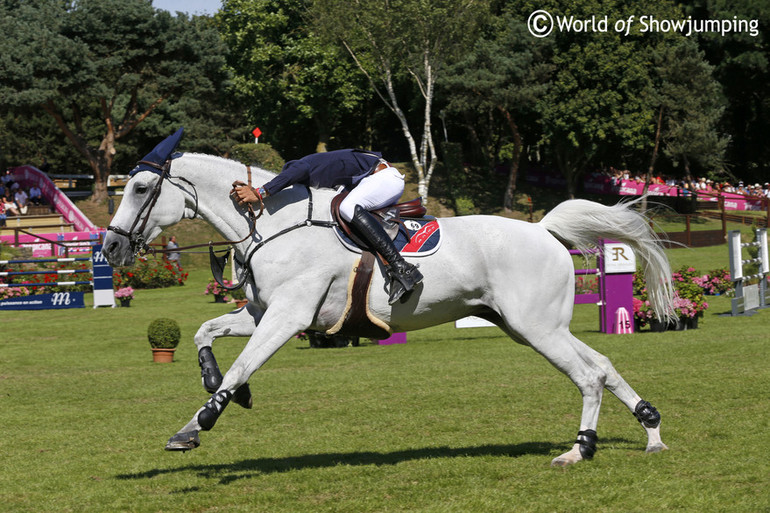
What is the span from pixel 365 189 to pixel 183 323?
1775 cm

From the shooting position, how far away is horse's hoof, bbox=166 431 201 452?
21.7 feet

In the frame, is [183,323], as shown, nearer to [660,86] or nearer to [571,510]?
[571,510]

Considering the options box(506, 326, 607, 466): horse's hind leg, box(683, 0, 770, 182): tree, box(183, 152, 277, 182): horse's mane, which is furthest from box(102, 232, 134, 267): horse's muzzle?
box(683, 0, 770, 182): tree

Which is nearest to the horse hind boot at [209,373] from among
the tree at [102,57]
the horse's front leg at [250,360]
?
the horse's front leg at [250,360]

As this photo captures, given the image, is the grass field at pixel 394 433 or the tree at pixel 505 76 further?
the tree at pixel 505 76

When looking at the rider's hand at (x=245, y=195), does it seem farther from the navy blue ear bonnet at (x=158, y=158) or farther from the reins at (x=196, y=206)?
the navy blue ear bonnet at (x=158, y=158)

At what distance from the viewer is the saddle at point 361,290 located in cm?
751

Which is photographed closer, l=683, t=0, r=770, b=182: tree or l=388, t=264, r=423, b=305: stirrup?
l=388, t=264, r=423, b=305: stirrup

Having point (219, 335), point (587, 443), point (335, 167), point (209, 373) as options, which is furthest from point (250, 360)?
point (587, 443)

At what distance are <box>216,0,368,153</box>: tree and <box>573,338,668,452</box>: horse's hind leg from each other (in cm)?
5365

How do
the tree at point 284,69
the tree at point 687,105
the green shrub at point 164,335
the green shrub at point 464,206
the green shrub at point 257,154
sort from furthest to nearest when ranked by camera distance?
the tree at point 284,69 < the green shrub at point 464,206 < the green shrub at point 257,154 < the tree at point 687,105 < the green shrub at point 164,335

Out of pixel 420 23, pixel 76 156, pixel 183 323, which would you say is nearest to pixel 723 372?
pixel 183 323

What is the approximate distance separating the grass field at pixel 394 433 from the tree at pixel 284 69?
1828 inches

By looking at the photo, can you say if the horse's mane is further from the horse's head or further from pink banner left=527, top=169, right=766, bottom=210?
pink banner left=527, top=169, right=766, bottom=210
